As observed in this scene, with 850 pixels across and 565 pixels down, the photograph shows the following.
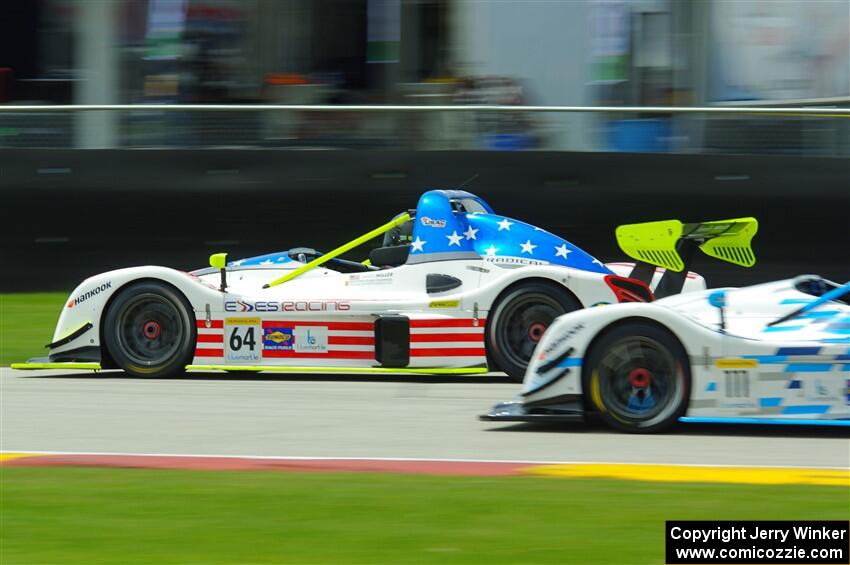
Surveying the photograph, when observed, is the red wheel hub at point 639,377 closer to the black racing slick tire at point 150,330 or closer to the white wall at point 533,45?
the black racing slick tire at point 150,330

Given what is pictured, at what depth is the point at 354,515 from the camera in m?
5.68

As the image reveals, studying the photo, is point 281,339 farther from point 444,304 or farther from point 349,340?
point 444,304

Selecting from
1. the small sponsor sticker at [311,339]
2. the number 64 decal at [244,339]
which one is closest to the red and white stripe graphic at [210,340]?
the number 64 decal at [244,339]

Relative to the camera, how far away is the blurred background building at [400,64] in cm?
1478

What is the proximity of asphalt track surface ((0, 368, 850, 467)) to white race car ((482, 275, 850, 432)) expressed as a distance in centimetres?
17

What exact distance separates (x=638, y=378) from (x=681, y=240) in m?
2.93

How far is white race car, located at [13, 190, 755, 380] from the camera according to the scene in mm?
10359

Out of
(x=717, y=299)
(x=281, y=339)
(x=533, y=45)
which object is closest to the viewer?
(x=717, y=299)

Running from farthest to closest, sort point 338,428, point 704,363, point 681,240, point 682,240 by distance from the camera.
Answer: point 681,240, point 682,240, point 338,428, point 704,363

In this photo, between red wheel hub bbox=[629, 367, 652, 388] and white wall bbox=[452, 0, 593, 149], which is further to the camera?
white wall bbox=[452, 0, 593, 149]

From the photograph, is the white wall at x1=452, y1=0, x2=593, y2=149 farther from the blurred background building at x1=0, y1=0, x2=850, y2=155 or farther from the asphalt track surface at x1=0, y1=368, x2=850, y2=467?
the asphalt track surface at x1=0, y1=368, x2=850, y2=467

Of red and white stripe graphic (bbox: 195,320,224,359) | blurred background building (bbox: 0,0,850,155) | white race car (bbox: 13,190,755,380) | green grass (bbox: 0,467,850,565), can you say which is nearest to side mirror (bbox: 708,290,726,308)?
green grass (bbox: 0,467,850,565)

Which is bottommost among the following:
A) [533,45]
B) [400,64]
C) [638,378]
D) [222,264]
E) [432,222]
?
[638,378]

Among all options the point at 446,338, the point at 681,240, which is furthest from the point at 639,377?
the point at 446,338
